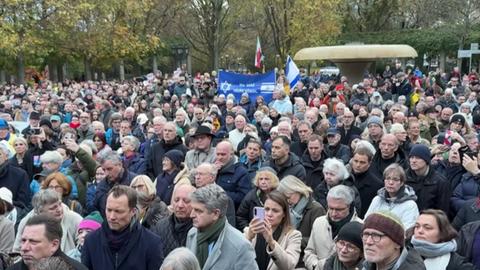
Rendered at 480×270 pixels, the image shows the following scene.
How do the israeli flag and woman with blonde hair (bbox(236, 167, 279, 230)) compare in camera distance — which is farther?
the israeli flag

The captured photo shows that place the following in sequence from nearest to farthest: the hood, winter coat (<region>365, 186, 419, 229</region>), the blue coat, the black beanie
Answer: the black beanie
the blue coat
winter coat (<region>365, 186, 419, 229</region>)
the hood

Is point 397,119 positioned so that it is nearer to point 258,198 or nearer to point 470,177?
point 470,177

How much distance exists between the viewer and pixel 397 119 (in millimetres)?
10906

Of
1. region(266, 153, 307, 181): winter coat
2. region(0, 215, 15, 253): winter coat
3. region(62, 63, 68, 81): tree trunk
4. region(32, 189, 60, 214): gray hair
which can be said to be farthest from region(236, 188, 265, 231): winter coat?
region(62, 63, 68, 81): tree trunk

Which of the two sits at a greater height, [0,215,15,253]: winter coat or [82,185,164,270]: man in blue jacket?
[82,185,164,270]: man in blue jacket

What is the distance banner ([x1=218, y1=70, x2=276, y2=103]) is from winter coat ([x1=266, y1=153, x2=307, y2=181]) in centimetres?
990

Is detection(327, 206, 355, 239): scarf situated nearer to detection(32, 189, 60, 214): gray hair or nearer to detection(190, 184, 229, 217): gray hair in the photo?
detection(190, 184, 229, 217): gray hair

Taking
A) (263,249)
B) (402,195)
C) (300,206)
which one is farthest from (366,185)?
(263,249)

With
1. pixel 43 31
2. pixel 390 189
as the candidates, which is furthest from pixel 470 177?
pixel 43 31

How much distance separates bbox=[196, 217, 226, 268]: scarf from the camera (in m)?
4.57

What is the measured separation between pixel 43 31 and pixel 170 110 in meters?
20.2

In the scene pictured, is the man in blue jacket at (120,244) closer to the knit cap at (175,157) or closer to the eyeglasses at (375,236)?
the eyeglasses at (375,236)

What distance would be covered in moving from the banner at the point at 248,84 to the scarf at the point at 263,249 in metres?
12.4

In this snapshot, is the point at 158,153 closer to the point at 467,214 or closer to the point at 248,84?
the point at 467,214
